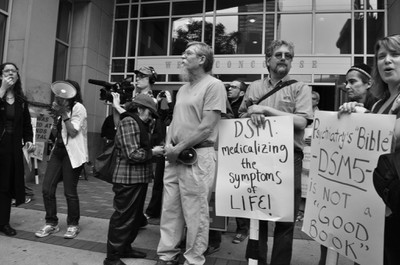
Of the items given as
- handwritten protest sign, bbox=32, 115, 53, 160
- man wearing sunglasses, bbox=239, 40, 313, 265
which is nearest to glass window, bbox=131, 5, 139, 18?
handwritten protest sign, bbox=32, 115, 53, 160

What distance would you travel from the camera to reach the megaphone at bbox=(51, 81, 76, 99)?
3875 mm

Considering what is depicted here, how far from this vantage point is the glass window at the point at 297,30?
9867 millimetres

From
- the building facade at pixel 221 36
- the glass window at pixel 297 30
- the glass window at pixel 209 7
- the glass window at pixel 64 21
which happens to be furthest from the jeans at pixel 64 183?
the glass window at pixel 209 7

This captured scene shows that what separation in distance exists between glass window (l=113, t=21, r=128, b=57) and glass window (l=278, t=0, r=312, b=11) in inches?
209

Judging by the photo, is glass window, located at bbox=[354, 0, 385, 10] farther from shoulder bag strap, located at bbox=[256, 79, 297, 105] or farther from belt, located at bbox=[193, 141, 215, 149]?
belt, located at bbox=[193, 141, 215, 149]

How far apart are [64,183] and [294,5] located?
9.00 meters

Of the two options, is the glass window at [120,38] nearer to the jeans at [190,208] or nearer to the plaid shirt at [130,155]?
the plaid shirt at [130,155]

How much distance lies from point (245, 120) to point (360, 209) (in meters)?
1.03

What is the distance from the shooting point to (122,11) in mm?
11312

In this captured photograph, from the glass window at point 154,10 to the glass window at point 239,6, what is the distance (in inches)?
72.7

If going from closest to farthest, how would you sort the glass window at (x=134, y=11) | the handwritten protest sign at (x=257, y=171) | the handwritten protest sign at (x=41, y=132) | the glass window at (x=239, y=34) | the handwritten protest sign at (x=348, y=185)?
the handwritten protest sign at (x=348, y=185) → the handwritten protest sign at (x=257, y=171) → the handwritten protest sign at (x=41, y=132) → the glass window at (x=239, y=34) → the glass window at (x=134, y=11)

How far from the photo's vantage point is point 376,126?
182 cm

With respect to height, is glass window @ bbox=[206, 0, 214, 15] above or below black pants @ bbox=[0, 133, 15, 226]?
above

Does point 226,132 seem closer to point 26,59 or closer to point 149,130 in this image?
point 149,130
